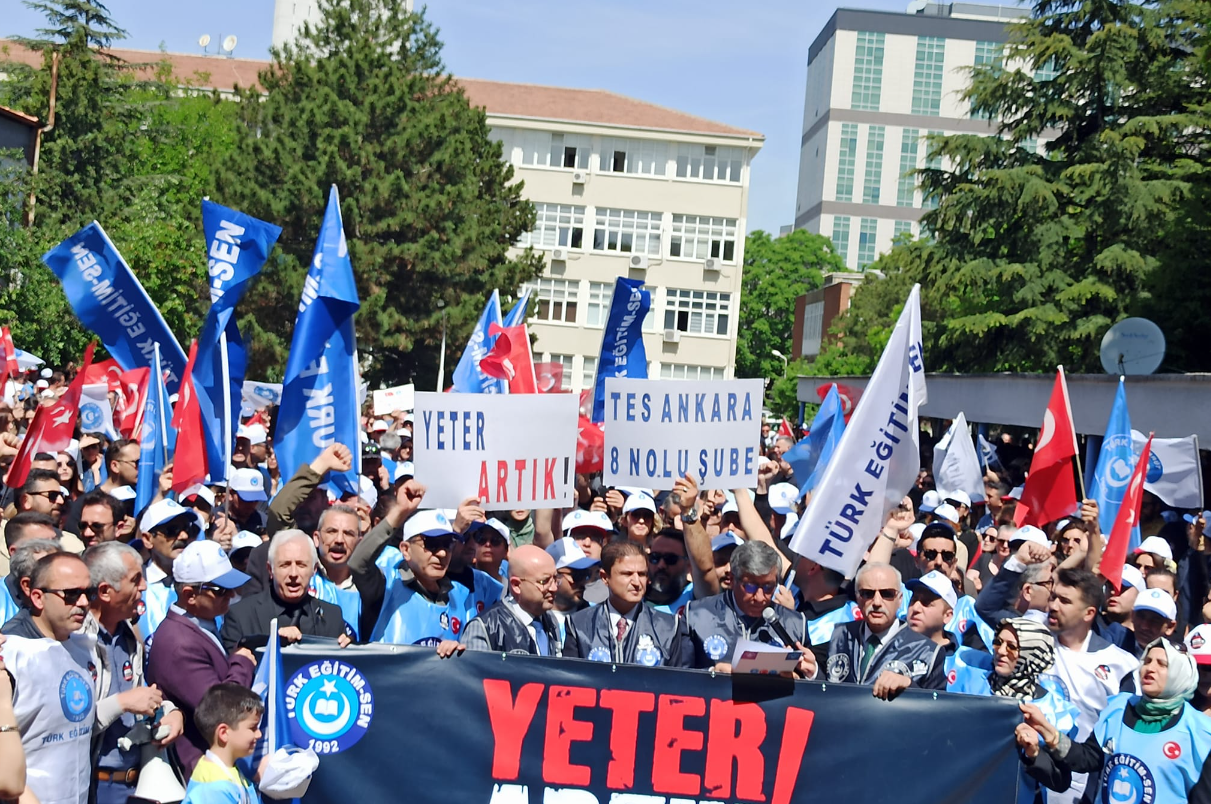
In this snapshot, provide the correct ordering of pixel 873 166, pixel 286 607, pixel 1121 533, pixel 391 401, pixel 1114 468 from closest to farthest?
A: pixel 286 607, pixel 1121 533, pixel 1114 468, pixel 391 401, pixel 873 166

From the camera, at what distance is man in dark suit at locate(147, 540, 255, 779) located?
538cm

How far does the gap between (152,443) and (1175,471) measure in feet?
26.3

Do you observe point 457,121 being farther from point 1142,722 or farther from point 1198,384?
point 1142,722

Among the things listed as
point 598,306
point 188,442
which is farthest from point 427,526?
point 598,306

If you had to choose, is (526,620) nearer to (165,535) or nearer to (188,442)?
(165,535)

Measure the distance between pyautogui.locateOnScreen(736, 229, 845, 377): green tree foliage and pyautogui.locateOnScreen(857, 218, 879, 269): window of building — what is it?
12.4 m

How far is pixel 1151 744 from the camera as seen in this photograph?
17.4 feet

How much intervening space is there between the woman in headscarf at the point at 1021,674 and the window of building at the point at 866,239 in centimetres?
10475

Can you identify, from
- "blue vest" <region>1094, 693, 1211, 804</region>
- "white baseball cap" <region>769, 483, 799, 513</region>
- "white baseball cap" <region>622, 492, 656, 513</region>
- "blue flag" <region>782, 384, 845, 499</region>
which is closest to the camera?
"blue vest" <region>1094, 693, 1211, 804</region>

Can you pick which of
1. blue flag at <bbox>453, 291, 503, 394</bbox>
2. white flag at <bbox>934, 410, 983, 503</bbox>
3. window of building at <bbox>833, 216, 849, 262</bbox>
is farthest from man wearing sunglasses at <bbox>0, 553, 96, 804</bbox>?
window of building at <bbox>833, 216, 849, 262</bbox>

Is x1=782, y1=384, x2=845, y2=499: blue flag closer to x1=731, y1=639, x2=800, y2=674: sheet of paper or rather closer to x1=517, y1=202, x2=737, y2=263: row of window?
x1=731, y1=639, x2=800, y2=674: sheet of paper

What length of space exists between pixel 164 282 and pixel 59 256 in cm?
2219

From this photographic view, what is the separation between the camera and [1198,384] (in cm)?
1562

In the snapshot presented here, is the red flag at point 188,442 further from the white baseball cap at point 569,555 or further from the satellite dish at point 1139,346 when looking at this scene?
the satellite dish at point 1139,346
